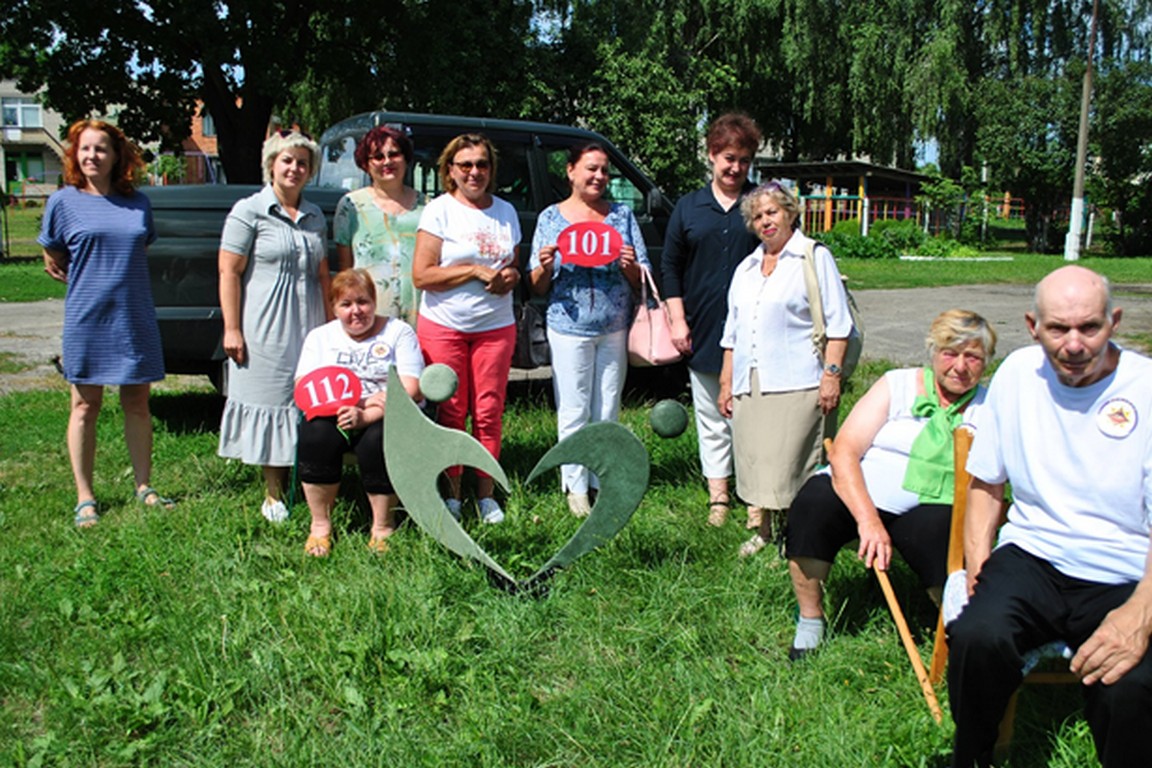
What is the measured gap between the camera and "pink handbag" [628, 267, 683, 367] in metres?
4.53

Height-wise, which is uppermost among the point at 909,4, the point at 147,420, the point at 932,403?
the point at 909,4

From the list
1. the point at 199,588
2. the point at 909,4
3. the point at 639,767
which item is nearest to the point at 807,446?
the point at 639,767

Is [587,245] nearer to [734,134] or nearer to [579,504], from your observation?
[734,134]

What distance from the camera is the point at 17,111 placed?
5559 centimetres

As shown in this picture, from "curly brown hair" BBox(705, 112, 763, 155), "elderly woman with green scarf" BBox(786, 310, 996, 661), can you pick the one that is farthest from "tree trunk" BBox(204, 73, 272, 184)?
"elderly woman with green scarf" BBox(786, 310, 996, 661)

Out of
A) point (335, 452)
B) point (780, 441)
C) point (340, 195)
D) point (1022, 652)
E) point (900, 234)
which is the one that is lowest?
point (1022, 652)

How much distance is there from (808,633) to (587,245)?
6.46 feet

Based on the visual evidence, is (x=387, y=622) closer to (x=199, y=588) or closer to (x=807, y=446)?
(x=199, y=588)

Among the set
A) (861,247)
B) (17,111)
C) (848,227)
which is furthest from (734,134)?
(17,111)

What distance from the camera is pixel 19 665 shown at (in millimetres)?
3154

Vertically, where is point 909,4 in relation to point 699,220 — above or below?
above

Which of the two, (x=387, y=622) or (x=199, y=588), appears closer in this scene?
(x=387, y=622)

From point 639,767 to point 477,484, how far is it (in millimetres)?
2437

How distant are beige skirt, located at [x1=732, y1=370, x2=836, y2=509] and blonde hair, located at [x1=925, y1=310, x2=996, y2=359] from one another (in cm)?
77
